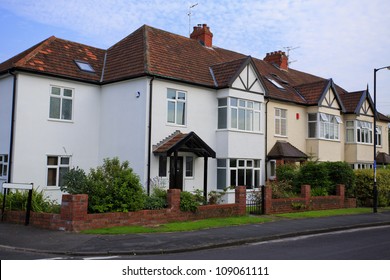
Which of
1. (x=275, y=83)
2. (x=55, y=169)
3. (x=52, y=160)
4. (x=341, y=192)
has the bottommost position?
(x=341, y=192)

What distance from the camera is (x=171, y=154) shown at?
20.0 metres

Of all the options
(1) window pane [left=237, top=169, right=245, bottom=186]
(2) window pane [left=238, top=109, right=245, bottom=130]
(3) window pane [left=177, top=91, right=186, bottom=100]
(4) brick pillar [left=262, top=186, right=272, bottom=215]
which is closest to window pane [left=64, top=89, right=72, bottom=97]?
(3) window pane [left=177, top=91, right=186, bottom=100]

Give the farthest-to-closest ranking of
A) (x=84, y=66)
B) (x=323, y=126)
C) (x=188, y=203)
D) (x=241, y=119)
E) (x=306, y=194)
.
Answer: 1. (x=323, y=126)
2. (x=241, y=119)
3. (x=84, y=66)
4. (x=306, y=194)
5. (x=188, y=203)

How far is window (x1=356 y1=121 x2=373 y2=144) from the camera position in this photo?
31506 millimetres

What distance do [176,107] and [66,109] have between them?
516 centimetres

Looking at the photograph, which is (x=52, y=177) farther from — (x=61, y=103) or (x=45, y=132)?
(x=61, y=103)

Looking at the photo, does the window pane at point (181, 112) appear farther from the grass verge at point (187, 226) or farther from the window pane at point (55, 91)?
the grass verge at point (187, 226)

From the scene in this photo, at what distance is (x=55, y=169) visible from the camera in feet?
65.0

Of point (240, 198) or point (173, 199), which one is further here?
point (240, 198)

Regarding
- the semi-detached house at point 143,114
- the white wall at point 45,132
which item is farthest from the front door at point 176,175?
the white wall at point 45,132

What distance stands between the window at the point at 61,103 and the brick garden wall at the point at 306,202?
32.2 ft

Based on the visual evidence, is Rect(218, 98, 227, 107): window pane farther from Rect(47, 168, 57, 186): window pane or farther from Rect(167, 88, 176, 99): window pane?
Rect(47, 168, 57, 186): window pane

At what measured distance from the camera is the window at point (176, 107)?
818 inches

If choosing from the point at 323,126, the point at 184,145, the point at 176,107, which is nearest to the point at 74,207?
the point at 184,145
